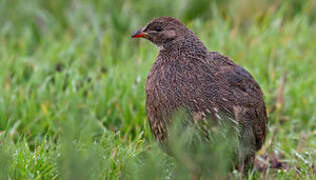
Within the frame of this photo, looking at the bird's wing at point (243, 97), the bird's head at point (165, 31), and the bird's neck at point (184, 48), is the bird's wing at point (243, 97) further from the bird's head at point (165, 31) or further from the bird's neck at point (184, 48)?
the bird's head at point (165, 31)

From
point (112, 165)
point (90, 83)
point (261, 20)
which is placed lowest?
point (112, 165)

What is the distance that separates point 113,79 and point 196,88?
1592mm

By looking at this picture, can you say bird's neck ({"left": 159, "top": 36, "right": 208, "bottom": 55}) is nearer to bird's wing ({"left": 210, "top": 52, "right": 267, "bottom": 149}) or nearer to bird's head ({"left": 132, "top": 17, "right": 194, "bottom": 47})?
bird's head ({"left": 132, "top": 17, "right": 194, "bottom": 47})

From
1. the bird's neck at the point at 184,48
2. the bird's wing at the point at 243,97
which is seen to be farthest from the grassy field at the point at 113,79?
the bird's neck at the point at 184,48

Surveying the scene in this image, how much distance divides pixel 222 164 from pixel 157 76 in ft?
4.15

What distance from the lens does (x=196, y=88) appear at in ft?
14.0

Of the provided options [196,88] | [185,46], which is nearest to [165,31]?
[185,46]

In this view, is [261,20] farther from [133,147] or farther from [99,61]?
[133,147]

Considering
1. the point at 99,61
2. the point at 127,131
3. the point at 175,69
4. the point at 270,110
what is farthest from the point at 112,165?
the point at 99,61

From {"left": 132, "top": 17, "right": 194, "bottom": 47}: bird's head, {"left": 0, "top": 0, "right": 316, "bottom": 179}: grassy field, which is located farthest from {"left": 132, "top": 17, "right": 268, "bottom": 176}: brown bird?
{"left": 0, "top": 0, "right": 316, "bottom": 179}: grassy field

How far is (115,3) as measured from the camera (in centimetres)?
753

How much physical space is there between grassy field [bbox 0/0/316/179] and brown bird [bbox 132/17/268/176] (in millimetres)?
277

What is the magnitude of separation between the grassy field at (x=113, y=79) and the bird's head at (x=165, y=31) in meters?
0.75

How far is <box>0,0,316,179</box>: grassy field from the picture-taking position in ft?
13.0
